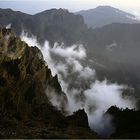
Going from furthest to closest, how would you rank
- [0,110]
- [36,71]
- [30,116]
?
[36,71] → [30,116] → [0,110]

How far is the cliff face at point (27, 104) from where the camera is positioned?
5549 cm

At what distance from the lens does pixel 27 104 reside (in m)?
79.9

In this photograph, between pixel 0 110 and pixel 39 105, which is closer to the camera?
pixel 0 110

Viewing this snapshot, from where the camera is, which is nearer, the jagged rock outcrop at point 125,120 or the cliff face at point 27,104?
the cliff face at point 27,104

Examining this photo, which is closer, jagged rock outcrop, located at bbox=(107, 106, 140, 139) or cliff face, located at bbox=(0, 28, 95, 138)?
cliff face, located at bbox=(0, 28, 95, 138)

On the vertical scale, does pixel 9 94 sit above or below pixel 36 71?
below

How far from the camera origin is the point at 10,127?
52688mm

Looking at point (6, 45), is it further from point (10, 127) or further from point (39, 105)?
point (10, 127)

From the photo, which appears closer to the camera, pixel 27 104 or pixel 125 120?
pixel 27 104

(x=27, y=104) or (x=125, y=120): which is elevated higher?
(x=27, y=104)

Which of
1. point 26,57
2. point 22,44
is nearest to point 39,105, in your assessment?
point 26,57

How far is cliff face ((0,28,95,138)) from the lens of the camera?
5549cm

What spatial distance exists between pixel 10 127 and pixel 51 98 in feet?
248

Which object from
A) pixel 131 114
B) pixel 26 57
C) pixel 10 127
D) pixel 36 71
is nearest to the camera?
pixel 10 127
